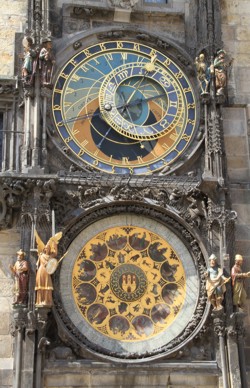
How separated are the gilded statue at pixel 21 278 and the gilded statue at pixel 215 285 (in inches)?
99.1

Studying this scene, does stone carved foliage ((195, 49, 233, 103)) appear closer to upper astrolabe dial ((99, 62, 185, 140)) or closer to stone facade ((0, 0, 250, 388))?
stone facade ((0, 0, 250, 388))

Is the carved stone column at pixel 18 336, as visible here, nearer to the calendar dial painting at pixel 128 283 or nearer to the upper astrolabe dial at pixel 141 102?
the calendar dial painting at pixel 128 283

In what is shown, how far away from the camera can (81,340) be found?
10.8 m

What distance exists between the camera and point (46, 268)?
1076cm

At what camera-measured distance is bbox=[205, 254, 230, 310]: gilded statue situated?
11.0 metres

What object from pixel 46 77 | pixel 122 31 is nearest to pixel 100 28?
pixel 122 31

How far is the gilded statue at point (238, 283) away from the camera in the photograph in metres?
11.2

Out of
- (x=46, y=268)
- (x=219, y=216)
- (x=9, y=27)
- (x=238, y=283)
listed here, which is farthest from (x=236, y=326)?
(x=9, y=27)

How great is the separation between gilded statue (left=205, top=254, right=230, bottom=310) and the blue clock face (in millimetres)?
1841

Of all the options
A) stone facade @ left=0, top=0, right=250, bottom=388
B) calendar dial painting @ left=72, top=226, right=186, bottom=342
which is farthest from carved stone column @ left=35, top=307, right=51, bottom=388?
calendar dial painting @ left=72, top=226, right=186, bottom=342

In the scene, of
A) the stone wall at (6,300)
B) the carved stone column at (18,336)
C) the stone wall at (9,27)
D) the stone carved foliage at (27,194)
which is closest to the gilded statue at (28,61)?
the stone wall at (9,27)

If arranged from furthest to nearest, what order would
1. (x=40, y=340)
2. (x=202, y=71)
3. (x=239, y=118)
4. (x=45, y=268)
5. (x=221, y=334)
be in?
(x=239, y=118)
(x=202, y=71)
(x=221, y=334)
(x=45, y=268)
(x=40, y=340)

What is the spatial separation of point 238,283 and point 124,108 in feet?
10.7

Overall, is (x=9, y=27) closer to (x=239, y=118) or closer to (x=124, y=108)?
(x=124, y=108)
